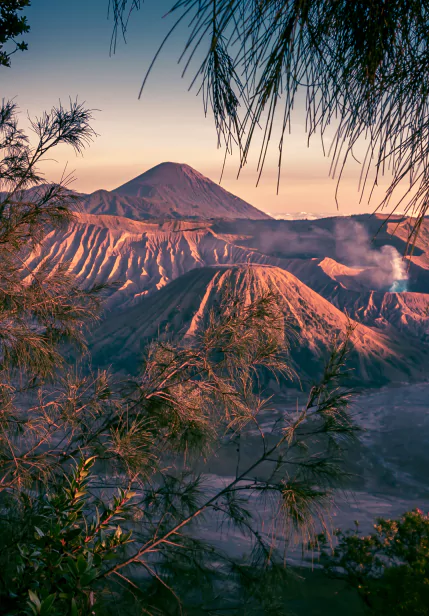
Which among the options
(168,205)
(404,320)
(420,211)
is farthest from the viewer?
(168,205)

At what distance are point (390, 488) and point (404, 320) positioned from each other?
4131 centimetres

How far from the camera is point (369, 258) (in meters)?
93.4

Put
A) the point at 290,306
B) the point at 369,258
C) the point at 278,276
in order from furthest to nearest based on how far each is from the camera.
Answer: the point at 369,258 < the point at 278,276 < the point at 290,306

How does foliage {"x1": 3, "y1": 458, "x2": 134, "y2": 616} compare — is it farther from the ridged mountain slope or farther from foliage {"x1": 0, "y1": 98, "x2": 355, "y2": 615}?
the ridged mountain slope

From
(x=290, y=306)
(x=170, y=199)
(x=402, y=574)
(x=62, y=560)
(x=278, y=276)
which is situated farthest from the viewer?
(x=170, y=199)

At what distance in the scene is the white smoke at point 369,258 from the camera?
8638 cm

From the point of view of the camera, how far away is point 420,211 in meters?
1.46

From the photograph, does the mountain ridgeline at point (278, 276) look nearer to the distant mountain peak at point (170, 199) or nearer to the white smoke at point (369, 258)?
A: the white smoke at point (369, 258)

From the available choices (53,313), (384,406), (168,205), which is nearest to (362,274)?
(384,406)

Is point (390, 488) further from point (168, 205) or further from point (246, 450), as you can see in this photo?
point (168, 205)

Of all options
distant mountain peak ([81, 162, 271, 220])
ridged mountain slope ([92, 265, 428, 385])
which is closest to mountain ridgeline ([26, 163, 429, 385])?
ridged mountain slope ([92, 265, 428, 385])

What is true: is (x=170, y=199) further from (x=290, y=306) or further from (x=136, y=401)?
(x=136, y=401)

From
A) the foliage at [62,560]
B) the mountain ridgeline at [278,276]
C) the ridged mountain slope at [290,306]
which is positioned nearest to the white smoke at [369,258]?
the mountain ridgeline at [278,276]

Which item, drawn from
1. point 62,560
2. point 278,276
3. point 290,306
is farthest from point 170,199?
point 62,560
